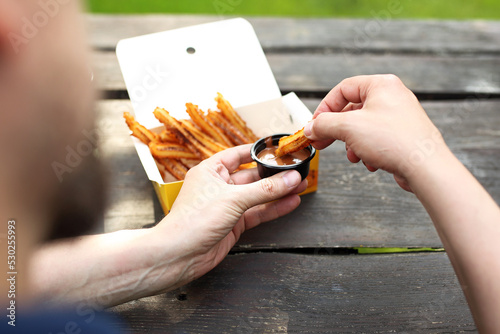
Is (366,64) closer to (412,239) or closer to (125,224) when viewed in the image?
(412,239)

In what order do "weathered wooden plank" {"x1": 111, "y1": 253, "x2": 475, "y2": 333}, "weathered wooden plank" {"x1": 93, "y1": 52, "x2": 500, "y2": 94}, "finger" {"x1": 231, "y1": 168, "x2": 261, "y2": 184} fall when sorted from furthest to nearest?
"weathered wooden plank" {"x1": 93, "y1": 52, "x2": 500, "y2": 94}
"finger" {"x1": 231, "y1": 168, "x2": 261, "y2": 184}
"weathered wooden plank" {"x1": 111, "y1": 253, "x2": 475, "y2": 333}

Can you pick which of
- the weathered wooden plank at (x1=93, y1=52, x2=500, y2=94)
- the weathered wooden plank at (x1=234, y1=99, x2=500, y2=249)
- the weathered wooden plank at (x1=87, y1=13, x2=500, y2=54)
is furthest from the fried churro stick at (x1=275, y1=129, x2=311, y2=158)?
the weathered wooden plank at (x1=87, y1=13, x2=500, y2=54)

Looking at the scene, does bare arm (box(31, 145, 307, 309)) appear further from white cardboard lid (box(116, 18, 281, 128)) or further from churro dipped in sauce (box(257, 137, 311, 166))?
white cardboard lid (box(116, 18, 281, 128))

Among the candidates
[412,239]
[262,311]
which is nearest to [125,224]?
[262,311]

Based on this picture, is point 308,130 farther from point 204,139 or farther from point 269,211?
point 204,139

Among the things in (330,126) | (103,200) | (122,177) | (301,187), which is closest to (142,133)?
(122,177)

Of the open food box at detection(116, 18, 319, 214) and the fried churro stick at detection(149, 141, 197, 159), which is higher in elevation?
the open food box at detection(116, 18, 319, 214)
